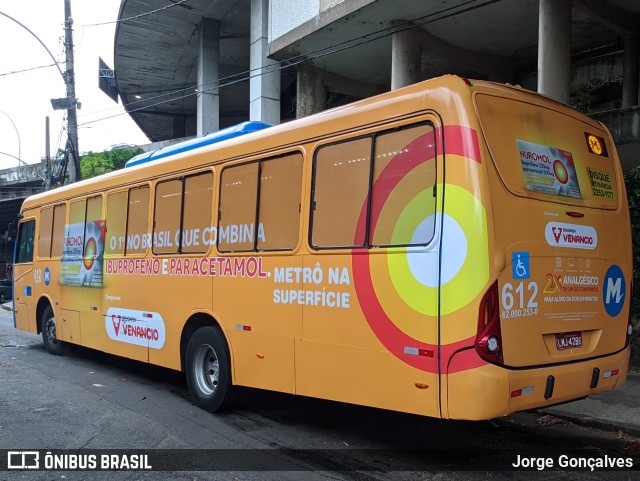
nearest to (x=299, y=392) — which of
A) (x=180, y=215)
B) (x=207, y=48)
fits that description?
(x=180, y=215)

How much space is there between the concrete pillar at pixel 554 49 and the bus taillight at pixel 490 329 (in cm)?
767

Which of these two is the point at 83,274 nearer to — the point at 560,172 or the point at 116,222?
the point at 116,222

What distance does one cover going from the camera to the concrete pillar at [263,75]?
1794 centimetres

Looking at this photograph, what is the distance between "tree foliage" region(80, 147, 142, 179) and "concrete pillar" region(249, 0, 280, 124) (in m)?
11.7

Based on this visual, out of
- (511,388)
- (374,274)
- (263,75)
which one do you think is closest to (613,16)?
(263,75)

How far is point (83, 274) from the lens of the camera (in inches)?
368

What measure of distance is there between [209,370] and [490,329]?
390 cm

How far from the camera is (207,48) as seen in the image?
22891 mm

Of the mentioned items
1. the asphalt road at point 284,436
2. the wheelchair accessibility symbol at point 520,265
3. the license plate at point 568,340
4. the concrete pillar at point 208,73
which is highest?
the concrete pillar at point 208,73

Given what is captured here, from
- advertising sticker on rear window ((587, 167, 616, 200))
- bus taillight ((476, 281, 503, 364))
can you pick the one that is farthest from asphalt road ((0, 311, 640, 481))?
advertising sticker on rear window ((587, 167, 616, 200))

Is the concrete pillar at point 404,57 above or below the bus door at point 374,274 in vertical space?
above

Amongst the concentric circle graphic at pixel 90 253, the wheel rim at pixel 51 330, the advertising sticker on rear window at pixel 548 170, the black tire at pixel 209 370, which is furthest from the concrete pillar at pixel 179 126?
the advertising sticker on rear window at pixel 548 170

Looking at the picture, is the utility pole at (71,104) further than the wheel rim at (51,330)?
Yes

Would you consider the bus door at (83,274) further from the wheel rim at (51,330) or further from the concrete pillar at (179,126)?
the concrete pillar at (179,126)
